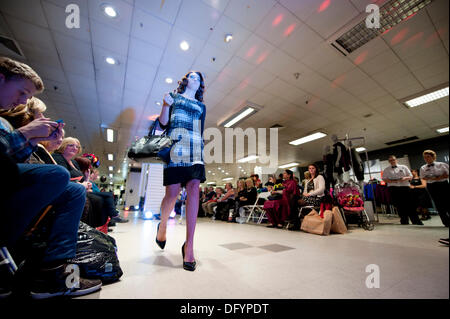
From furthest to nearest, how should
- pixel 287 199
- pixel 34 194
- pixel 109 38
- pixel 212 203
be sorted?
pixel 212 203 → pixel 287 199 → pixel 109 38 → pixel 34 194

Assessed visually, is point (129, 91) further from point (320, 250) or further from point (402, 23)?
point (402, 23)

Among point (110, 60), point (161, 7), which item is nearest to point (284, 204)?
point (161, 7)

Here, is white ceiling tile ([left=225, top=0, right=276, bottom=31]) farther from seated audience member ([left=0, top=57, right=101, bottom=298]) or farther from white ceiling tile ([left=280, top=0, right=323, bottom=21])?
seated audience member ([left=0, top=57, right=101, bottom=298])

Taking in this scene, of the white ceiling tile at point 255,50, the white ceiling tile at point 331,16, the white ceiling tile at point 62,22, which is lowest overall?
the white ceiling tile at point 62,22

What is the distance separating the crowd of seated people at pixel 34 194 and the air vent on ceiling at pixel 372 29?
14.0 ft

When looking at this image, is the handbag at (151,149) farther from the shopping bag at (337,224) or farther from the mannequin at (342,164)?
the mannequin at (342,164)

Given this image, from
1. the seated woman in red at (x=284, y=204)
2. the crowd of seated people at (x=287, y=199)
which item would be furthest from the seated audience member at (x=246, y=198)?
the seated woman in red at (x=284, y=204)

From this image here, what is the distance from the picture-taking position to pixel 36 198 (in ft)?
2.76

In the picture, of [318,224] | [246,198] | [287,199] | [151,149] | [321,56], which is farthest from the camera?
[246,198]

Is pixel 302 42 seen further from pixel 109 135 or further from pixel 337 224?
pixel 109 135

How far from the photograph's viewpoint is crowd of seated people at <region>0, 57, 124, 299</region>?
80 centimetres

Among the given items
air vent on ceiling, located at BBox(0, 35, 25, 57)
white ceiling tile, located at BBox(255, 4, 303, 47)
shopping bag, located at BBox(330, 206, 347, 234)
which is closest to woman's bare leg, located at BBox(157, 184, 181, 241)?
shopping bag, located at BBox(330, 206, 347, 234)

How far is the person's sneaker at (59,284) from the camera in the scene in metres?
0.87

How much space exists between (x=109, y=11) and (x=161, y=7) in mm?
828
